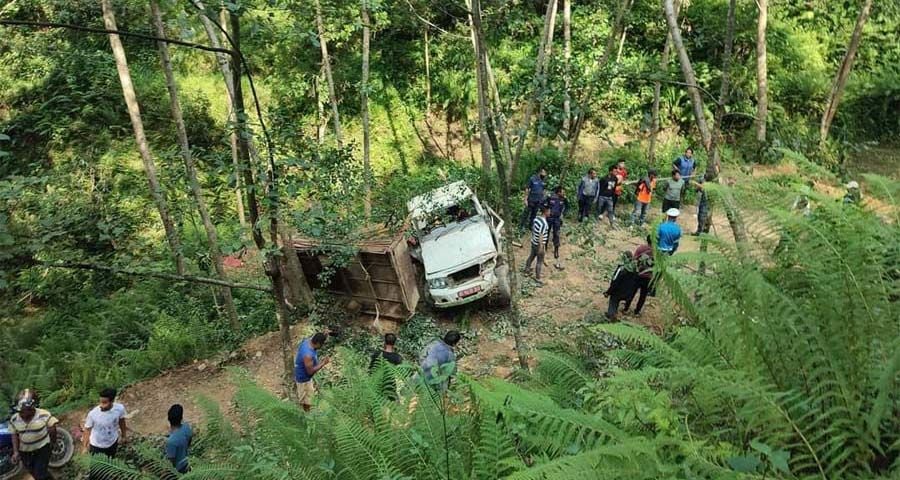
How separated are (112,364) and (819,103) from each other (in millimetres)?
19304

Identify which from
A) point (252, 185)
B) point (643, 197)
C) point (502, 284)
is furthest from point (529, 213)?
point (252, 185)

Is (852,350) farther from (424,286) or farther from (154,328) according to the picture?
(154,328)

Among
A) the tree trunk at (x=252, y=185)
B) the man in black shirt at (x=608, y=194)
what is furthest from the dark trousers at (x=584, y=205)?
the tree trunk at (x=252, y=185)

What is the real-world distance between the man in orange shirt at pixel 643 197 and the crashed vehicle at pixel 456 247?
4.28 meters

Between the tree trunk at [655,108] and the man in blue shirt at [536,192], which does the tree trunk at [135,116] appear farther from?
the tree trunk at [655,108]

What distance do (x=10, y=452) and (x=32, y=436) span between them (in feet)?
3.00

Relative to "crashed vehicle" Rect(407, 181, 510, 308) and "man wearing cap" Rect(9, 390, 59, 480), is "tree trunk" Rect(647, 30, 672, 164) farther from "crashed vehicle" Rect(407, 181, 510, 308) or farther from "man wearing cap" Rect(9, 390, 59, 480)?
"man wearing cap" Rect(9, 390, 59, 480)

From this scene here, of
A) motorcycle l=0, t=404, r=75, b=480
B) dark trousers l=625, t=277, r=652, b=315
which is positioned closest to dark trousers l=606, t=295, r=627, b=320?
dark trousers l=625, t=277, r=652, b=315

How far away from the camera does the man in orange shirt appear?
528 inches

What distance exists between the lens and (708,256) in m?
2.84

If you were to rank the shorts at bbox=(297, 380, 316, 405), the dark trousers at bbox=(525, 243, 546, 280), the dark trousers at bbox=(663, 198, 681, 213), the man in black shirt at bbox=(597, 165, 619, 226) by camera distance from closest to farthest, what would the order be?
the shorts at bbox=(297, 380, 316, 405) < the dark trousers at bbox=(525, 243, 546, 280) < the dark trousers at bbox=(663, 198, 681, 213) < the man in black shirt at bbox=(597, 165, 619, 226)

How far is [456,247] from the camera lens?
33.8ft

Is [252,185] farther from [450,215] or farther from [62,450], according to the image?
[450,215]

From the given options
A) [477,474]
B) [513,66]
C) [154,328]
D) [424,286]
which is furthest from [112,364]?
[513,66]
